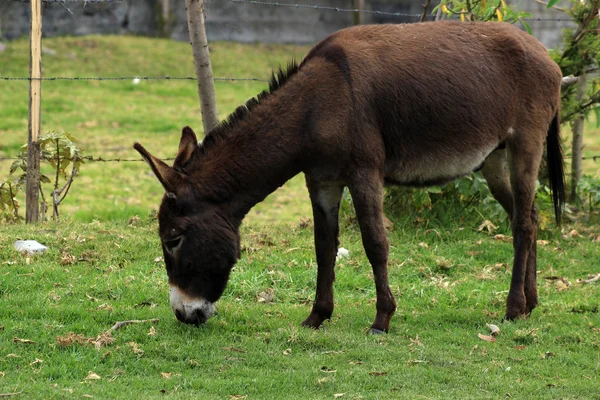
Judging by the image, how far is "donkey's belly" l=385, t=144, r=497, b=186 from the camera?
20.0 ft

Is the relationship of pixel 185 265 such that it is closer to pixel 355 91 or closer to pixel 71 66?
pixel 355 91

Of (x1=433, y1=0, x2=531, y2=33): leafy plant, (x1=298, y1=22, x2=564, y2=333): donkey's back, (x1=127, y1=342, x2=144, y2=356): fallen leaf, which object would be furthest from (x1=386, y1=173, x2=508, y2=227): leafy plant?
(x1=127, y1=342, x2=144, y2=356): fallen leaf

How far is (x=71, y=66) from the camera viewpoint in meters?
18.1

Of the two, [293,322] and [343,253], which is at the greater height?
[343,253]

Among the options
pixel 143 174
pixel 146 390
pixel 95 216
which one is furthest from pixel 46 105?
pixel 146 390

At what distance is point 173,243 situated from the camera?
18.5 feet

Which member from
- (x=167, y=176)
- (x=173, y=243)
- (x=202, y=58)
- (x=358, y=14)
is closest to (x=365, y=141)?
(x=167, y=176)

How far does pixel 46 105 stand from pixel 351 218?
9.59 m

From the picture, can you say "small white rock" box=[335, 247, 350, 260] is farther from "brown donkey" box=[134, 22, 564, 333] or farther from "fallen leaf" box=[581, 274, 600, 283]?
"fallen leaf" box=[581, 274, 600, 283]

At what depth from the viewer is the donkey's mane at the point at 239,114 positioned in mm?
5824

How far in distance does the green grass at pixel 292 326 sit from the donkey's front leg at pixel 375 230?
0.16 m

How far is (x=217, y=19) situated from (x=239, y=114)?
14597mm

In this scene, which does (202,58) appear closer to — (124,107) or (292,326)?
(292,326)

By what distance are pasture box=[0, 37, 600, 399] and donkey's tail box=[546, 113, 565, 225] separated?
773mm
